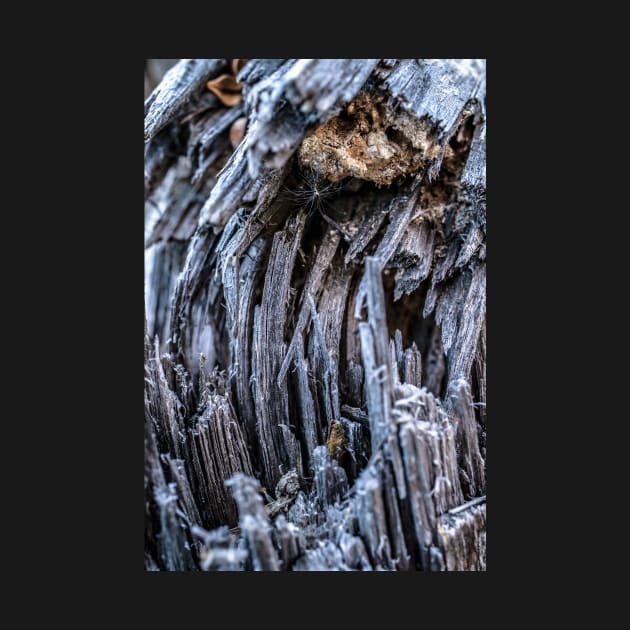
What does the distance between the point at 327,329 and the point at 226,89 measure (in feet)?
7.17

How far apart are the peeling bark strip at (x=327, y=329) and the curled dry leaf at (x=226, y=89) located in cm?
4

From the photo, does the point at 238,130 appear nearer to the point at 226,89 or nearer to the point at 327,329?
the point at 226,89

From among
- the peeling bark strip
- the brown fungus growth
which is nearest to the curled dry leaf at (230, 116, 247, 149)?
the peeling bark strip

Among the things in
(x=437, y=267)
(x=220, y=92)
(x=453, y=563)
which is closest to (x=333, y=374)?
(x=437, y=267)

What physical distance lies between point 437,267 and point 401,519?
6.10 ft

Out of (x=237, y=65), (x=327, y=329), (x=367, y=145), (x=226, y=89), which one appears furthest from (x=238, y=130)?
(x=327, y=329)

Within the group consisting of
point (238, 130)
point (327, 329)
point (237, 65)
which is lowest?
point (327, 329)

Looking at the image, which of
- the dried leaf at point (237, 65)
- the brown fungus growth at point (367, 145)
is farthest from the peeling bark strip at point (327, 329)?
the dried leaf at point (237, 65)

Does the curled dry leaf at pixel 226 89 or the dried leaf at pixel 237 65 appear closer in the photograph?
the dried leaf at pixel 237 65

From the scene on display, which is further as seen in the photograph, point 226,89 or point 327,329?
point 226,89

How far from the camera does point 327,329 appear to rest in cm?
390

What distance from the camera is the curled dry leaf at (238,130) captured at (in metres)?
4.23

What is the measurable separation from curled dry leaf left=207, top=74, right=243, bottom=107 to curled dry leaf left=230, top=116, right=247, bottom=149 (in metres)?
0.20

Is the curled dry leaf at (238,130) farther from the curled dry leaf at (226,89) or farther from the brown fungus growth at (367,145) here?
the brown fungus growth at (367,145)
